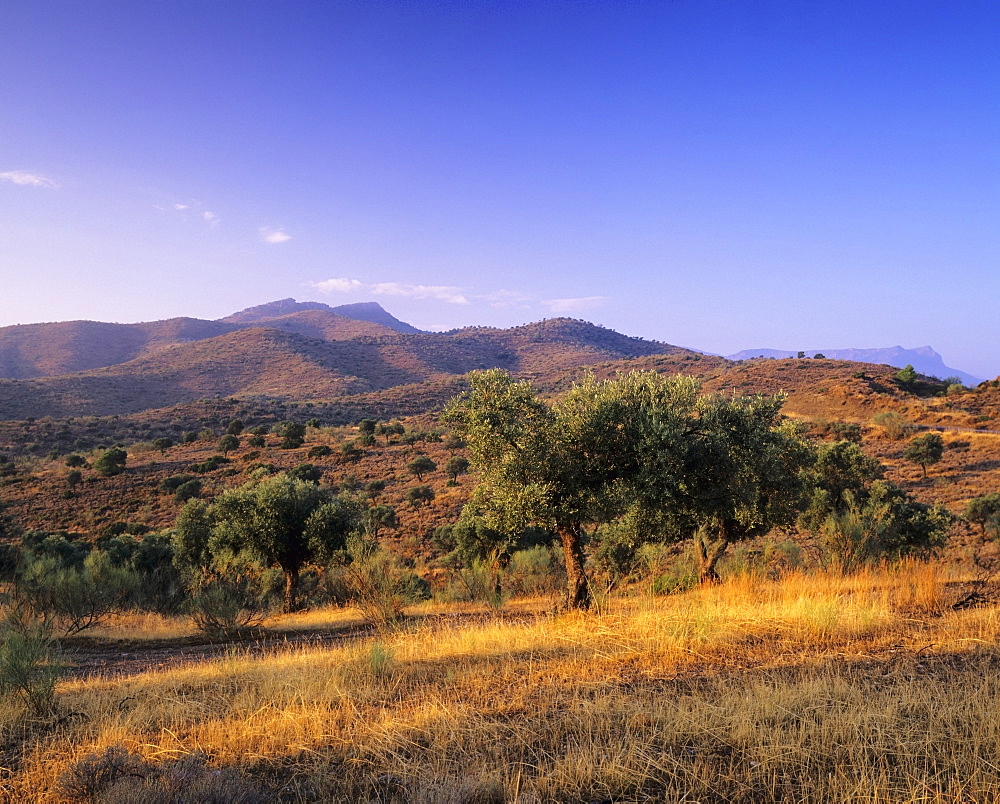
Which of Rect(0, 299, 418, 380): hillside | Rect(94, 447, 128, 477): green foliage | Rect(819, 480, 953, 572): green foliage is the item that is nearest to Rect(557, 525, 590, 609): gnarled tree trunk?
Rect(819, 480, 953, 572): green foliage

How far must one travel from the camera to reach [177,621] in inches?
659

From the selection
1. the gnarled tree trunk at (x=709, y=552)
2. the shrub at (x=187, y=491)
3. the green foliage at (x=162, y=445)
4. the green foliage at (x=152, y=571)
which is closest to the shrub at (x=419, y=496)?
the shrub at (x=187, y=491)

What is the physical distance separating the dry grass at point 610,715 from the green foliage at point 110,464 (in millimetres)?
46883

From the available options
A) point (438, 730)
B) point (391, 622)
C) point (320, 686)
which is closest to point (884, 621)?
point (438, 730)

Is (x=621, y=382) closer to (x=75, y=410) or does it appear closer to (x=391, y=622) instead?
(x=391, y=622)

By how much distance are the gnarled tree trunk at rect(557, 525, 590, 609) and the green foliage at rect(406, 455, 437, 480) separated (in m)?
37.1

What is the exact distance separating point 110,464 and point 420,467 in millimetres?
26465

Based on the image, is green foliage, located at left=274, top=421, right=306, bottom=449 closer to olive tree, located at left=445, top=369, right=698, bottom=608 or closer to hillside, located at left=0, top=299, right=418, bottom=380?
olive tree, located at left=445, top=369, right=698, bottom=608

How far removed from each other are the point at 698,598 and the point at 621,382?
4.91 m

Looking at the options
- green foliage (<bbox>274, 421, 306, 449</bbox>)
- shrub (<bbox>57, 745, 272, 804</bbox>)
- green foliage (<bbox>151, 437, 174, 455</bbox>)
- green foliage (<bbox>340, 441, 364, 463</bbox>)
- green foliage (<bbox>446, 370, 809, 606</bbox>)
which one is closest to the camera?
shrub (<bbox>57, 745, 272, 804</bbox>)

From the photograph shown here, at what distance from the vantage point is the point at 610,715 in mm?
4734

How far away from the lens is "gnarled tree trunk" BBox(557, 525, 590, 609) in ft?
37.3

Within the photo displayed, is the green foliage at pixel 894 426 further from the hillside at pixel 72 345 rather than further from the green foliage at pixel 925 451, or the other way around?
the hillside at pixel 72 345

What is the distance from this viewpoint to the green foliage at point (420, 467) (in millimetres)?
48031
